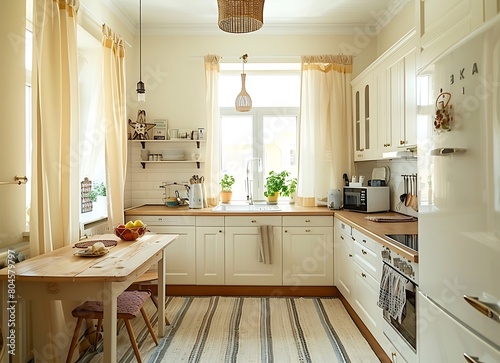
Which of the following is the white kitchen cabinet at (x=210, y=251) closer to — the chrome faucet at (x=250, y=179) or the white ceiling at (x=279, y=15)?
the chrome faucet at (x=250, y=179)

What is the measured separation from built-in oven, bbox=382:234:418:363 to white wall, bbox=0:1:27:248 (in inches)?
90.2

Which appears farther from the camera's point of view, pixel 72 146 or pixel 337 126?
pixel 337 126

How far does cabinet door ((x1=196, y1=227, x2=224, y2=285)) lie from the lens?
351 centimetres

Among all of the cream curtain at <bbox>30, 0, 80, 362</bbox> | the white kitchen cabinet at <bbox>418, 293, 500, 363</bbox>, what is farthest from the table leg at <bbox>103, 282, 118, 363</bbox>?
the white kitchen cabinet at <bbox>418, 293, 500, 363</bbox>

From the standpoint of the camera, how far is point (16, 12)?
209 centimetres

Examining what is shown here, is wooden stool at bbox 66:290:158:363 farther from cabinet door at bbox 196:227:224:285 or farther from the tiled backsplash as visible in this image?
the tiled backsplash

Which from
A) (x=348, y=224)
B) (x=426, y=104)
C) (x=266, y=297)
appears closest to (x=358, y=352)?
(x=348, y=224)

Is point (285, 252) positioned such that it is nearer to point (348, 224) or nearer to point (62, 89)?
point (348, 224)

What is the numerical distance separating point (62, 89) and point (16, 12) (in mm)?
502

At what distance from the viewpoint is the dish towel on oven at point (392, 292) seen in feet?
6.01

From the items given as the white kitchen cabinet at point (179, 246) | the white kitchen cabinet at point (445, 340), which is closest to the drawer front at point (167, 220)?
the white kitchen cabinet at point (179, 246)

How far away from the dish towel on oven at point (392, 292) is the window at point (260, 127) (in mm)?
2309

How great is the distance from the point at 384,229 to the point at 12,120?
2.54m

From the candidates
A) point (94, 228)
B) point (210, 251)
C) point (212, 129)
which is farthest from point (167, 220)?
point (212, 129)
